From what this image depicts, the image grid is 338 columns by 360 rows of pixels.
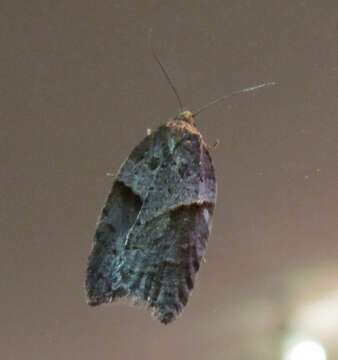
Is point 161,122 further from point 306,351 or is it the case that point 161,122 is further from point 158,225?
point 306,351

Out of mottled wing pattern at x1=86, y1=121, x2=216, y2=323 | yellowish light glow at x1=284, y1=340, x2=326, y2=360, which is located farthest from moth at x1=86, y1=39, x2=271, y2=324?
yellowish light glow at x1=284, y1=340, x2=326, y2=360

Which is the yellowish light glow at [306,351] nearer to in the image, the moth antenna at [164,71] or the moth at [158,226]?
the moth antenna at [164,71]

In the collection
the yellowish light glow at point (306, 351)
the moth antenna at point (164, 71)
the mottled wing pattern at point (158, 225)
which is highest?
the moth antenna at point (164, 71)

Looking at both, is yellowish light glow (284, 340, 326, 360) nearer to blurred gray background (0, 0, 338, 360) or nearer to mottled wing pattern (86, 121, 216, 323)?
blurred gray background (0, 0, 338, 360)

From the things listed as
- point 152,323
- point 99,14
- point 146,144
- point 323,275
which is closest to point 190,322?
point 152,323

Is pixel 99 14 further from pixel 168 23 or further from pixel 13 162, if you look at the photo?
pixel 13 162

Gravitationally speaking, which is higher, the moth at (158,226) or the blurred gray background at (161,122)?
the blurred gray background at (161,122)

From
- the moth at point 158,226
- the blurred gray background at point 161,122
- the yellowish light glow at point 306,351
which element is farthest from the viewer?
the yellowish light glow at point 306,351

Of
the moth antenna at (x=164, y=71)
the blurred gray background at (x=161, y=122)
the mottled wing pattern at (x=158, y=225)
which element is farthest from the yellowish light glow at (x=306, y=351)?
the mottled wing pattern at (x=158, y=225)
